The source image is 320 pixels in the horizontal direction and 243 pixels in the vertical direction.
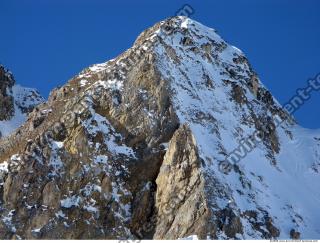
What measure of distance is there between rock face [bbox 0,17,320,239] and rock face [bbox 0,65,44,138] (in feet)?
128

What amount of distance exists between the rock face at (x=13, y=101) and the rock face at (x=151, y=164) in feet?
128

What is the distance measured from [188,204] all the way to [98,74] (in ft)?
73.4

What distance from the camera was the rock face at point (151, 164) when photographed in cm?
5881

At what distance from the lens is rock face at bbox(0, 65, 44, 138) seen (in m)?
114

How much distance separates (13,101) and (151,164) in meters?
61.0

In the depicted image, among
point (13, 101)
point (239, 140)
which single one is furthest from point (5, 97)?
point (239, 140)

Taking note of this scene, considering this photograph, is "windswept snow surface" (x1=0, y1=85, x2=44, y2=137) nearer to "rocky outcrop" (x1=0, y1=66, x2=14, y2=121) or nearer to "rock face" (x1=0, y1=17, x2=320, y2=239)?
"rocky outcrop" (x1=0, y1=66, x2=14, y2=121)

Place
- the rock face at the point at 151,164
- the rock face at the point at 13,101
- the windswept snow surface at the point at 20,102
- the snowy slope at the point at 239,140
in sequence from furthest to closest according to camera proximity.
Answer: the rock face at the point at 13,101 → the windswept snow surface at the point at 20,102 → the snowy slope at the point at 239,140 → the rock face at the point at 151,164

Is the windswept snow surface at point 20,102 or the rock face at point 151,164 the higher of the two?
the windswept snow surface at point 20,102

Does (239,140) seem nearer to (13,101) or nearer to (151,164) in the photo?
(151,164)

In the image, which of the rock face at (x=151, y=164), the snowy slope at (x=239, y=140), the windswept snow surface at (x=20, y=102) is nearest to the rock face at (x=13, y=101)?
the windswept snow surface at (x=20, y=102)

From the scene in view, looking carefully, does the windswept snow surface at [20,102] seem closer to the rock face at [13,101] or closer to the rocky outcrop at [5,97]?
the rock face at [13,101]

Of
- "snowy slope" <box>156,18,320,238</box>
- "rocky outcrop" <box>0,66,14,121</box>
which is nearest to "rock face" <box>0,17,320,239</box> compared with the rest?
"snowy slope" <box>156,18,320,238</box>

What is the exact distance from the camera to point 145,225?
197 feet
